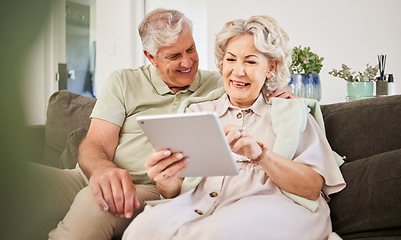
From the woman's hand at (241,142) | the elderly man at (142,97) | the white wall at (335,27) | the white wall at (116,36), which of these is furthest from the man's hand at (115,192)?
the white wall at (116,36)

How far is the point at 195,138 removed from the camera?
115cm

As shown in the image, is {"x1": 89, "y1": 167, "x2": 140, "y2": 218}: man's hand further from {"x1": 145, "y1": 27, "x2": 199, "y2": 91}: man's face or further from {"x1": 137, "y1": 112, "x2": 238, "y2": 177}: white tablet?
{"x1": 145, "y1": 27, "x2": 199, "y2": 91}: man's face

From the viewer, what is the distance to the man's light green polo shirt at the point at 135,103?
6.06ft

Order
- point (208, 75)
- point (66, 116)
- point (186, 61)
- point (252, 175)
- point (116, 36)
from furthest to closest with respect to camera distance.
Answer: point (116, 36) → point (66, 116) → point (208, 75) → point (186, 61) → point (252, 175)

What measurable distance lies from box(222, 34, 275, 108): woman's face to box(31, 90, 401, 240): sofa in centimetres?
33

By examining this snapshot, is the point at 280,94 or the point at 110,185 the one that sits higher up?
the point at 280,94

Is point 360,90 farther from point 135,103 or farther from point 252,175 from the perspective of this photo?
point 135,103

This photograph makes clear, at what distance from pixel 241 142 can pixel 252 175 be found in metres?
0.31

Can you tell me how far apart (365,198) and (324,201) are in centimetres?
14

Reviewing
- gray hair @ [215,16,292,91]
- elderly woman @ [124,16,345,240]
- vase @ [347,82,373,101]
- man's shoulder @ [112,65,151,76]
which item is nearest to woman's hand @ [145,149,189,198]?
elderly woman @ [124,16,345,240]

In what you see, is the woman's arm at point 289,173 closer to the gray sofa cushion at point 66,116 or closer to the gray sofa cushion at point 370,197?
the gray sofa cushion at point 370,197

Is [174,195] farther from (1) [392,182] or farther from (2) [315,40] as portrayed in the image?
(2) [315,40]

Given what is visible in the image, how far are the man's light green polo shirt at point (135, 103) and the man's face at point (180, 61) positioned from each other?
0.04 m

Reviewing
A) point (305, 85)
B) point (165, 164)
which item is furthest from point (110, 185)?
point (305, 85)
